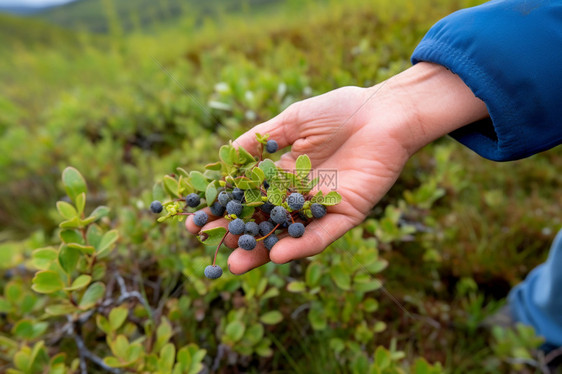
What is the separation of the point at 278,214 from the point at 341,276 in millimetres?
519

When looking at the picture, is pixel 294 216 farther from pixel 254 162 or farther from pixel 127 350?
pixel 127 350

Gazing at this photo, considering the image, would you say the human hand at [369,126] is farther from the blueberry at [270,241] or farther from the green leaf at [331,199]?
the blueberry at [270,241]

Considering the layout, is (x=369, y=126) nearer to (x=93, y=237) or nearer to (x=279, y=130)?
(x=279, y=130)

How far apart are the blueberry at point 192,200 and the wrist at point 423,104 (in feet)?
2.28

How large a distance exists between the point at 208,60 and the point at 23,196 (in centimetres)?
210

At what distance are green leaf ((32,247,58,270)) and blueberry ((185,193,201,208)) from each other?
530mm

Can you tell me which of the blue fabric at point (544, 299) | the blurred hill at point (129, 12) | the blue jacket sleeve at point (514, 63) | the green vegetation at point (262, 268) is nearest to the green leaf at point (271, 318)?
the green vegetation at point (262, 268)

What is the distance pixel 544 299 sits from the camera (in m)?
1.55

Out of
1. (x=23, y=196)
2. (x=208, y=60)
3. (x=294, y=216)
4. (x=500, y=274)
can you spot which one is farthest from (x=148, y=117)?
(x=500, y=274)

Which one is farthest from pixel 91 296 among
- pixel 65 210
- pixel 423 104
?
pixel 423 104

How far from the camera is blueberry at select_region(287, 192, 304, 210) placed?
2.91 ft

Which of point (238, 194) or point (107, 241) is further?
point (107, 241)

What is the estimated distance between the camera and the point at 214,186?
3.18 ft

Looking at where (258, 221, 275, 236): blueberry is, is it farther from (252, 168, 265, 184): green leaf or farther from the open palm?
the open palm
